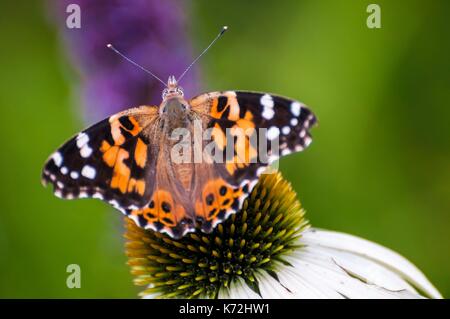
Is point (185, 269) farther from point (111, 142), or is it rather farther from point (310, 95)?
point (310, 95)

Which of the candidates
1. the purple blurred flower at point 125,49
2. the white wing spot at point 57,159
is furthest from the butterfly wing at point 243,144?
the purple blurred flower at point 125,49

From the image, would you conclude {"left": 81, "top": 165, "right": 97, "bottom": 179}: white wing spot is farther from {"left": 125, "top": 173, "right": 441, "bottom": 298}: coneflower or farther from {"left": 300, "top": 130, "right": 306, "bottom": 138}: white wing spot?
{"left": 300, "top": 130, "right": 306, "bottom": 138}: white wing spot

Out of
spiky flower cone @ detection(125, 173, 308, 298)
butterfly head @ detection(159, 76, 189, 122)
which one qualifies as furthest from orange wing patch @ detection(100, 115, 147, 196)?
spiky flower cone @ detection(125, 173, 308, 298)

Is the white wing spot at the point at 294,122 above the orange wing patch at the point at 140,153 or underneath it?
above

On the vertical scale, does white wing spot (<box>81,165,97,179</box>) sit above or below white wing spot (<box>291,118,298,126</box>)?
below

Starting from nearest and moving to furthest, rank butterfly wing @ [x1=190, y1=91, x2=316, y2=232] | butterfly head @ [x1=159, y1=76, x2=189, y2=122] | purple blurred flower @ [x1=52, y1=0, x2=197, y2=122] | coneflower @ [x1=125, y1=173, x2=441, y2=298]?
1. butterfly wing @ [x1=190, y1=91, x2=316, y2=232]
2. coneflower @ [x1=125, y1=173, x2=441, y2=298]
3. butterfly head @ [x1=159, y1=76, x2=189, y2=122]
4. purple blurred flower @ [x1=52, y1=0, x2=197, y2=122]

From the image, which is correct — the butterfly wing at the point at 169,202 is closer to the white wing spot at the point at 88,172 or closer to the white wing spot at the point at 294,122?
the white wing spot at the point at 88,172

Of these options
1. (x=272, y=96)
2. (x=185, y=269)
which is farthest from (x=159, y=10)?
(x=185, y=269)
